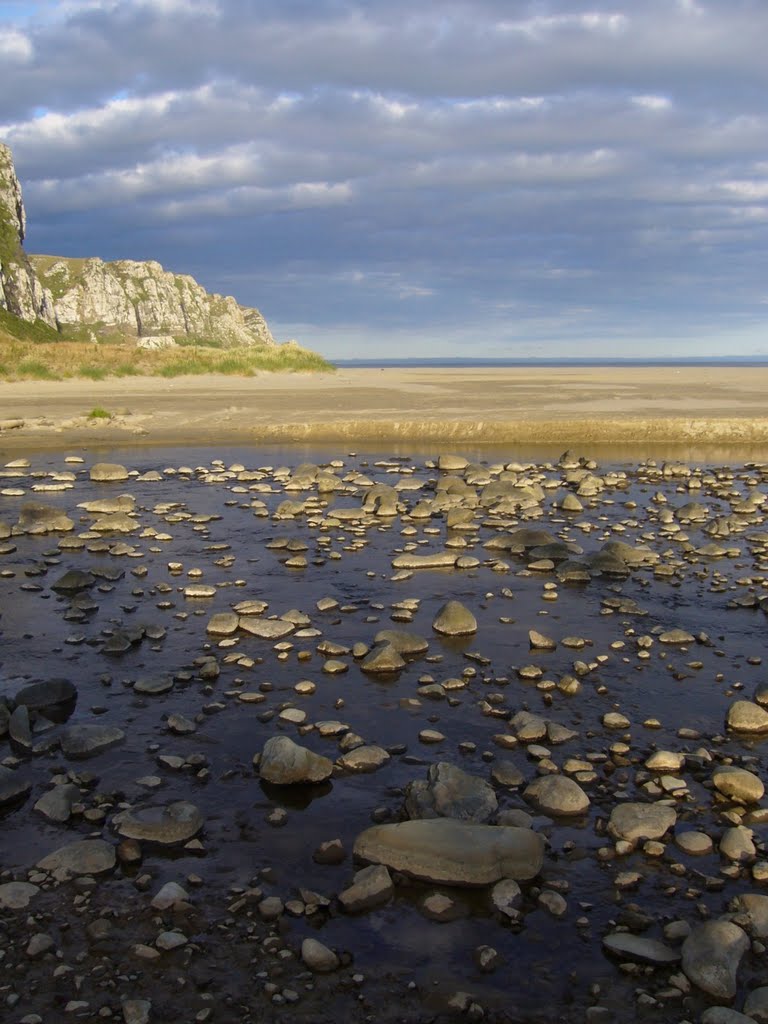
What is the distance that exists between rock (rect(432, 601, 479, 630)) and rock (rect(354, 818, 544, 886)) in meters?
4.96

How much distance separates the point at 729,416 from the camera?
34031 mm

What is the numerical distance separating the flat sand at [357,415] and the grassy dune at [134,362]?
77.2 inches

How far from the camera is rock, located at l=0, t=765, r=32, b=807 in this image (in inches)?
298

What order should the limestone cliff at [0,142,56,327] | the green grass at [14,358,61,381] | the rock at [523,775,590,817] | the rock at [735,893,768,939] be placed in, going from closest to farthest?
the rock at [735,893,768,939] < the rock at [523,775,590,817] < the green grass at [14,358,61,381] < the limestone cliff at [0,142,56,327]

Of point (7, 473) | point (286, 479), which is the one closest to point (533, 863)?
point (286, 479)

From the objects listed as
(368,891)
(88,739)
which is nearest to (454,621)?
(88,739)

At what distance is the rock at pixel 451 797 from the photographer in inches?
285

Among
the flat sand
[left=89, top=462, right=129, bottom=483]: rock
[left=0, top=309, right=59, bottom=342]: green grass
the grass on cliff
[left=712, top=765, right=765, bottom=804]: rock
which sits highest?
[left=0, top=309, right=59, bottom=342]: green grass

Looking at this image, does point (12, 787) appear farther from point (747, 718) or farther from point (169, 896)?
point (747, 718)

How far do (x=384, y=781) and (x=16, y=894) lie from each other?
124 inches

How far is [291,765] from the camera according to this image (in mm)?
7980

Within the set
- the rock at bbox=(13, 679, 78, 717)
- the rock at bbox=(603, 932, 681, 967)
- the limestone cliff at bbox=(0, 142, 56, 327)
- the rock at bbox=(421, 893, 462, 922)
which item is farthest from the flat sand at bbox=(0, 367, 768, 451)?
the limestone cliff at bbox=(0, 142, 56, 327)

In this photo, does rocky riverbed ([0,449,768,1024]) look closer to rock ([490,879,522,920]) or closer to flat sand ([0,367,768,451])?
rock ([490,879,522,920])

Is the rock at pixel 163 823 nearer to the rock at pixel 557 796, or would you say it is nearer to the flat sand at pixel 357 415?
the rock at pixel 557 796
